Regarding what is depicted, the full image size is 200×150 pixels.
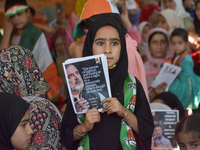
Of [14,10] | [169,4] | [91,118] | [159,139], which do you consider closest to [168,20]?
[169,4]

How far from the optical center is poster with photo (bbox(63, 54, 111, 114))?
69.1 inches

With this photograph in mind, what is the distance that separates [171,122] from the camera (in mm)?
2865

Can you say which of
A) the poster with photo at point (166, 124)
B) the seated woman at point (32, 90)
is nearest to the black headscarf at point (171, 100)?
the poster with photo at point (166, 124)

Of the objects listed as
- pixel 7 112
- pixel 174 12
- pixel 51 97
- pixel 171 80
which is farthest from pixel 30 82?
pixel 174 12

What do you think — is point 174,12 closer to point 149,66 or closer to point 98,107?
point 149,66

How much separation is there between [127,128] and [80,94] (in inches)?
14.8

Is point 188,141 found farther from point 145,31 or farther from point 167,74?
point 145,31

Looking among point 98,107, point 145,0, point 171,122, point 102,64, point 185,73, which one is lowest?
point 171,122

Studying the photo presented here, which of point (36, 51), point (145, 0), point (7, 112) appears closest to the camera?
point (7, 112)

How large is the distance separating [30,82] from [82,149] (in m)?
0.80

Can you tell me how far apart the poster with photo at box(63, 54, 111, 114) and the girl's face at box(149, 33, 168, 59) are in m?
2.59

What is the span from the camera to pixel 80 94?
1787mm

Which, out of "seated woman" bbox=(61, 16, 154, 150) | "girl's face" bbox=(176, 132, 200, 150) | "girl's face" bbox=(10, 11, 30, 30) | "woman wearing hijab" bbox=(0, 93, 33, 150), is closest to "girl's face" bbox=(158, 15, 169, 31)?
"girl's face" bbox=(10, 11, 30, 30)

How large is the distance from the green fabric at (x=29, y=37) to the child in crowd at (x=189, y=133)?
77.0 inches
